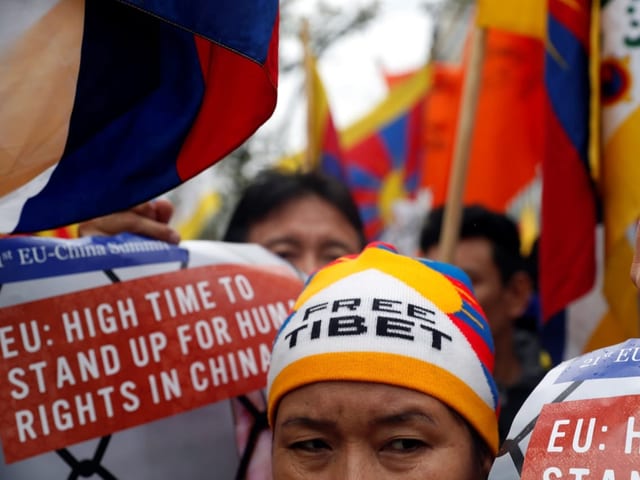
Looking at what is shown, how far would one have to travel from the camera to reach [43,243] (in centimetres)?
171

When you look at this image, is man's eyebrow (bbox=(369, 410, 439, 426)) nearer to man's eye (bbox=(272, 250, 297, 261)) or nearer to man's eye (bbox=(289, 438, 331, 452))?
man's eye (bbox=(289, 438, 331, 452))

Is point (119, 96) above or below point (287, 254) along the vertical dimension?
below

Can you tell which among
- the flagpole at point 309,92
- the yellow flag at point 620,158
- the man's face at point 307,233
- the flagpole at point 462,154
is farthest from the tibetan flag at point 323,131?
the yellow flag at point 620,158

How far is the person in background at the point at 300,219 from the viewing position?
271 centimetres

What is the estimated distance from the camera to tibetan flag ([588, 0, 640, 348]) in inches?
106

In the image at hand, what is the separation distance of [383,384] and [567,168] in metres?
1.67

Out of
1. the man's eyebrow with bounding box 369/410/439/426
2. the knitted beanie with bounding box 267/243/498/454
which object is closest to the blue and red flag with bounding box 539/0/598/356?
the knitted beanie with bounding box 267/243/498/454

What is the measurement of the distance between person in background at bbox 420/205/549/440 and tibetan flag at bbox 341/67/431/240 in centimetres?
209

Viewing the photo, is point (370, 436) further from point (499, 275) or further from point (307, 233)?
point (499, 275)

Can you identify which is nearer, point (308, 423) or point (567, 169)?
point (308, 423)

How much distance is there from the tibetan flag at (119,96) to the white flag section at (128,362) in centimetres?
17

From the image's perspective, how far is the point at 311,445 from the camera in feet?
5.07

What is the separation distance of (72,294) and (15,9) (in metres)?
0.53

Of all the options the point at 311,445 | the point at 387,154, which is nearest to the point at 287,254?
the point at 311,445
